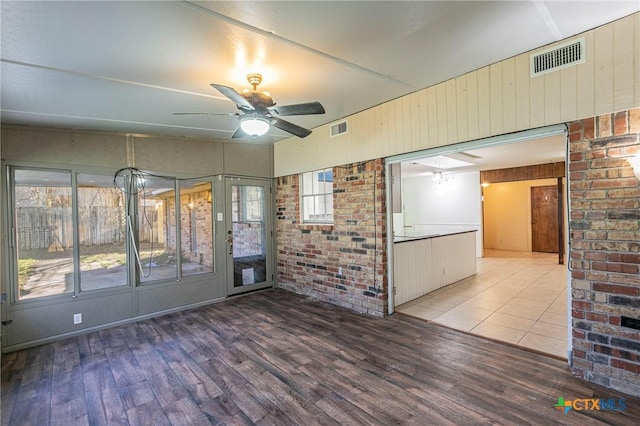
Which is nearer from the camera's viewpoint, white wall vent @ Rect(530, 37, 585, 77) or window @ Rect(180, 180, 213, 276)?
white wall vent @ Rect(530, 37, 585, 77)

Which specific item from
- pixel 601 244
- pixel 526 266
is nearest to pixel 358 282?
pixel 601 244

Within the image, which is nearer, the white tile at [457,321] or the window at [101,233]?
the white tile at [457,321]

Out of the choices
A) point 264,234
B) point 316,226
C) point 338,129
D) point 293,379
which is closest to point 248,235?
point 264,234

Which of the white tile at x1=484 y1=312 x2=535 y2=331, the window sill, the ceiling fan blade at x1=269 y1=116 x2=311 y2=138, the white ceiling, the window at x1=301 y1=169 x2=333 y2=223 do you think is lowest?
the white tile at x1=484 y1=312 x2=535 y2=331

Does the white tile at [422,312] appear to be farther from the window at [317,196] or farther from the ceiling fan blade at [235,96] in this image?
the ceiling fan blade at [235,96]

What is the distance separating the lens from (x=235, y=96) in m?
2.29

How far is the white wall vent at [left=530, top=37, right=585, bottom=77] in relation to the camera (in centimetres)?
231

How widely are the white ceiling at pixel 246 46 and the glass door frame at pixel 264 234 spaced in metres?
1.91

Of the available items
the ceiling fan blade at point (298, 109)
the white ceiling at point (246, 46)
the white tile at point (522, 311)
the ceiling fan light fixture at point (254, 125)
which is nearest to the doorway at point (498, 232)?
the white tile at point (522, 311)

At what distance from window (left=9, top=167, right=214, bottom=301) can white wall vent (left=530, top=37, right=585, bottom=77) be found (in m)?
4.42

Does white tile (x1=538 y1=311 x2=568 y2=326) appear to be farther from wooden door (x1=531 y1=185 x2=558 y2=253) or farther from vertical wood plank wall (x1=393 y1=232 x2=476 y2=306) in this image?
wooden door (x1=531 y1=185 x2=558 y2=253)

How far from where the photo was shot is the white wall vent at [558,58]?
2.31 metres

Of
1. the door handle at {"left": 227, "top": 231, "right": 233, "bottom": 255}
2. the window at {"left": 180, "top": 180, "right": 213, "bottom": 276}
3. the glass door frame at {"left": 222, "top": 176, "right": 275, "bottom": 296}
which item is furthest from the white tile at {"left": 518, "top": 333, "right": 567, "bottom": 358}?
the window at {"left": 180, "top": 180, "right": 213, "bottom": 276}

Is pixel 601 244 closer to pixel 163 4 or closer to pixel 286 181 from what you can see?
pixel 163 4
